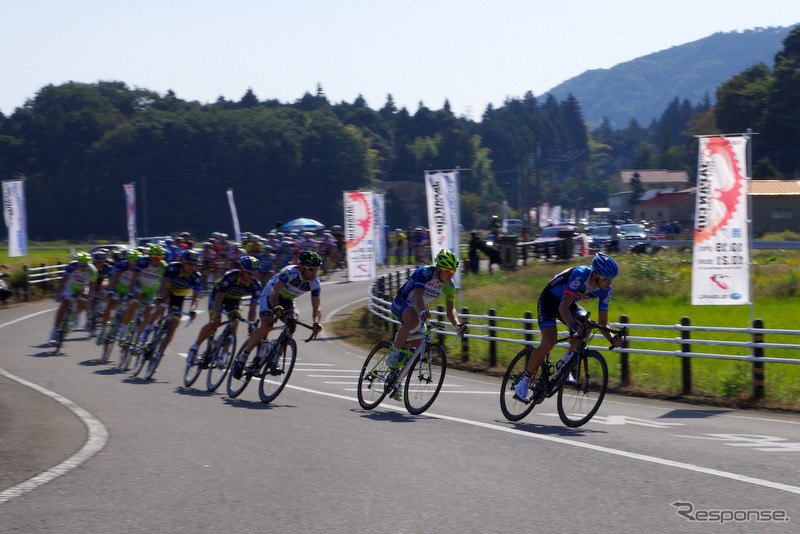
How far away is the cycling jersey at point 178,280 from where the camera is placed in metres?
13.7

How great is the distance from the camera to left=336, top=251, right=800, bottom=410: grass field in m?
12.4

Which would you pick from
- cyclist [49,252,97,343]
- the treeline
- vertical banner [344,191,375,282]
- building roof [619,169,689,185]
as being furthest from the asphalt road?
building roof [619,169,689,185]

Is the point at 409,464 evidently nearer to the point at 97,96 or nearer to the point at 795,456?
the point at 795,456

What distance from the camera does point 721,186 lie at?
41.3 feet

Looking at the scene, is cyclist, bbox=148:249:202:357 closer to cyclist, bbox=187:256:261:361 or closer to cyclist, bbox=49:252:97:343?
cyclist, bbox=187:256:261:361

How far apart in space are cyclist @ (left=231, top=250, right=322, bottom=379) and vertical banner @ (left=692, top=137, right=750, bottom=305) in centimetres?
566

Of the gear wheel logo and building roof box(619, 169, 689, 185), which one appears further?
building roof box(619, 169, 689, 185)

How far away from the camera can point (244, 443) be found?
819 cm

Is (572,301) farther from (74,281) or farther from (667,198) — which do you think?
(667,198)

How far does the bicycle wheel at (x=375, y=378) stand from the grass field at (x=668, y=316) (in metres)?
4.32

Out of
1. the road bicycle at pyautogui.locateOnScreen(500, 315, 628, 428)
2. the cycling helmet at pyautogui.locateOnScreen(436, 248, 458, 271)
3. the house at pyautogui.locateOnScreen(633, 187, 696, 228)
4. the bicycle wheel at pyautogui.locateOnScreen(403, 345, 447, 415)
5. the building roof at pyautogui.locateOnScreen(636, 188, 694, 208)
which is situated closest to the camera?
the road bicycle at pyautogui.locateOnScreen(500, 315, 628, 428)

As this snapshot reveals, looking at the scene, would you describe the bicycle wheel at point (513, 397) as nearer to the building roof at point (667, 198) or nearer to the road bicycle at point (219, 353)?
the road bicycle at point (219, 353)

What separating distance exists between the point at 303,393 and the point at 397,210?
109m

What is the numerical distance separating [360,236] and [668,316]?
9.28 metres
